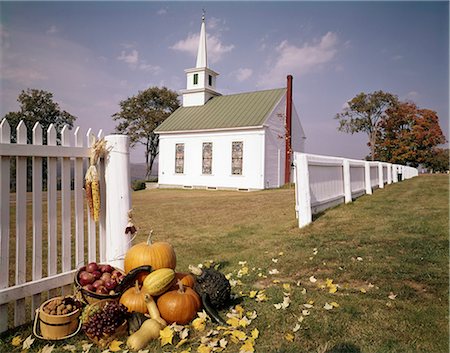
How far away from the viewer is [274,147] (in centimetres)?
2252

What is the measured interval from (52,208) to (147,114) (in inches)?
1451

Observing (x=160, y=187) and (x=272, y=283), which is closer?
(x=272, y=283)

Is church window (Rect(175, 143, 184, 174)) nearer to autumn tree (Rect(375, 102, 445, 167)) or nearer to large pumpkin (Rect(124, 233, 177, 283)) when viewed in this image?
large pumpkin (Rect(124, 233, 177, 283))

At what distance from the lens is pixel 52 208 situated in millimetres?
3291

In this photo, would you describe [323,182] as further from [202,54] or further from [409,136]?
[409,136]

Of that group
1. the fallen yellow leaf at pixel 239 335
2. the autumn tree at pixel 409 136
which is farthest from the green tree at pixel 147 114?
the fallen yellow leaf at pixel 239 335

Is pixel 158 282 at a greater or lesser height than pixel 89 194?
lesser

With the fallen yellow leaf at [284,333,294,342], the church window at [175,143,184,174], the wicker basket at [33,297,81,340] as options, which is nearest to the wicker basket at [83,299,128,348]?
the wicker basket at [33,297,81,340]

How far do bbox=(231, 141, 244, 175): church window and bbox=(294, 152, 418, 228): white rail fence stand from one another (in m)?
10.3

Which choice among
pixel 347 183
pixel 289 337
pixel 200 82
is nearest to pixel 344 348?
pixel 289 337

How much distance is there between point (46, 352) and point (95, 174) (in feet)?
5.74

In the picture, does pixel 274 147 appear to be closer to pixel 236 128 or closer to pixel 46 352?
pixel 236 128

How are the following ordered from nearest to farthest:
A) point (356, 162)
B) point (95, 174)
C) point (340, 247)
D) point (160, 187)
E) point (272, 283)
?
point (95, 174) → point (272, 283) → point (340, 247) → point (356, 162) → point (160, 187)

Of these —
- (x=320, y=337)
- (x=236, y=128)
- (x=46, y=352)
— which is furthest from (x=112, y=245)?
(x=236, y=128)
